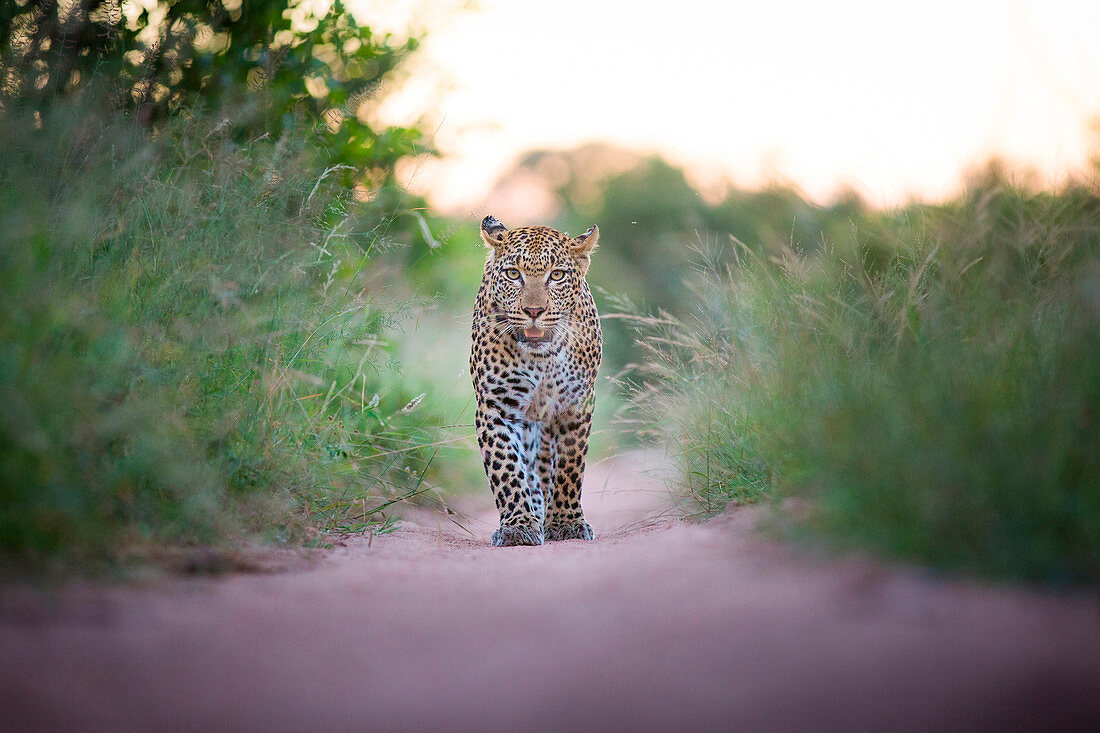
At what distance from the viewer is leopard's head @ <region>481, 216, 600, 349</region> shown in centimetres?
535

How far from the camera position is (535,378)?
5348 mm

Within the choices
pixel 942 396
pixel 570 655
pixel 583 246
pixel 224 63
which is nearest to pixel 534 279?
pixel 583 246

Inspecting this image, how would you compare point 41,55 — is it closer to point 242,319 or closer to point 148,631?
point 242,319

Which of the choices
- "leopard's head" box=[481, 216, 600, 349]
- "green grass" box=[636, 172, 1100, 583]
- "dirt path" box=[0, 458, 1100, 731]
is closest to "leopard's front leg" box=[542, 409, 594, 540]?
"leopard's head" box=[481, 216, 600, 349]

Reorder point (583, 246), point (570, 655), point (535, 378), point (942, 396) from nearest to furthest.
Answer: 1. point (570, 655)
2. point (942, 396)
3. point (535, 378)
4. point (583, 246)

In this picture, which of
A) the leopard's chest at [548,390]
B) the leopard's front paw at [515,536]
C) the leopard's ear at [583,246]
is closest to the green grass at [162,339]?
the leopard's front paw at [515,536]

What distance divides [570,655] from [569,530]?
11.5 feet

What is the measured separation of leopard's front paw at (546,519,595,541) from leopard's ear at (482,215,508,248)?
6.53 ft

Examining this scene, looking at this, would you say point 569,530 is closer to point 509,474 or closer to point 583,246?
point 509,474

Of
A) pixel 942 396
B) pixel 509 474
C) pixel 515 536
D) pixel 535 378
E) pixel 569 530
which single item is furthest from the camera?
pixel 569 530

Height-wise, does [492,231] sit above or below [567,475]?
above

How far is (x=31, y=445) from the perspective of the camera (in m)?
2.46

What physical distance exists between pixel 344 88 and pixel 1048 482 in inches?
216

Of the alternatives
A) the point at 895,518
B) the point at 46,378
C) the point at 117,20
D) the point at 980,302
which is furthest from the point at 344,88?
the point at 895,518
